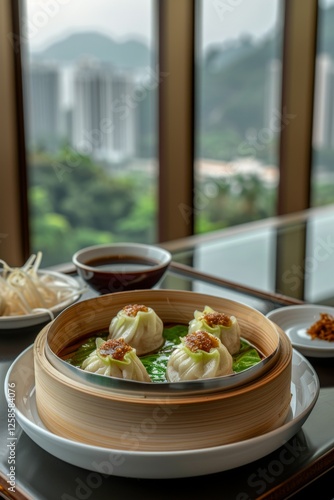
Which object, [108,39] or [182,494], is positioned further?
[108,39]

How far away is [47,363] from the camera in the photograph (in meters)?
1.09

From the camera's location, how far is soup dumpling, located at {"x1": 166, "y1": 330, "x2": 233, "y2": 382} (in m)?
1.16

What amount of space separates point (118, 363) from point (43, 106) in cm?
343

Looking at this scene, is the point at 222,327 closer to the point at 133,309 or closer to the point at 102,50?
the point at 133,309

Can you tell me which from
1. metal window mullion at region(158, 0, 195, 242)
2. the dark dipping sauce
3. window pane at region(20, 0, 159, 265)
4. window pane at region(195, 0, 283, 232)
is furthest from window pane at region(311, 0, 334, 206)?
the dark dipping sauce

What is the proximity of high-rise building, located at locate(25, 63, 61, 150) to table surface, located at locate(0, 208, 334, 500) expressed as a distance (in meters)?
1.70

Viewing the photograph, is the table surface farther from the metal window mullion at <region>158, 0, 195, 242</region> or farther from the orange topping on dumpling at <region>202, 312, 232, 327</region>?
the metal window mullion at <region>158, 0, 195, 242</region>

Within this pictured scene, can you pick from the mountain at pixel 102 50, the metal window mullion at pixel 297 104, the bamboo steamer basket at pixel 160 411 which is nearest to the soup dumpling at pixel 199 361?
the bamboo steamer basket at pixel 160 411

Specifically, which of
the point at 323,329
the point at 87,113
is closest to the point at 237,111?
the point at 87,113

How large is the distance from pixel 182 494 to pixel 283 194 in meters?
5.07

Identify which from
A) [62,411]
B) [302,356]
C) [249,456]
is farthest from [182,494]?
[302,356]

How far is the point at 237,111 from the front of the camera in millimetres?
5293

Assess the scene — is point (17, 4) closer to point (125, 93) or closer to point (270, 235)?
point (125, 93)

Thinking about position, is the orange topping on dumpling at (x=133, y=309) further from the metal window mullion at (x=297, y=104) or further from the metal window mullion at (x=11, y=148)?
the metal window mullion at (x=297, y=104)
